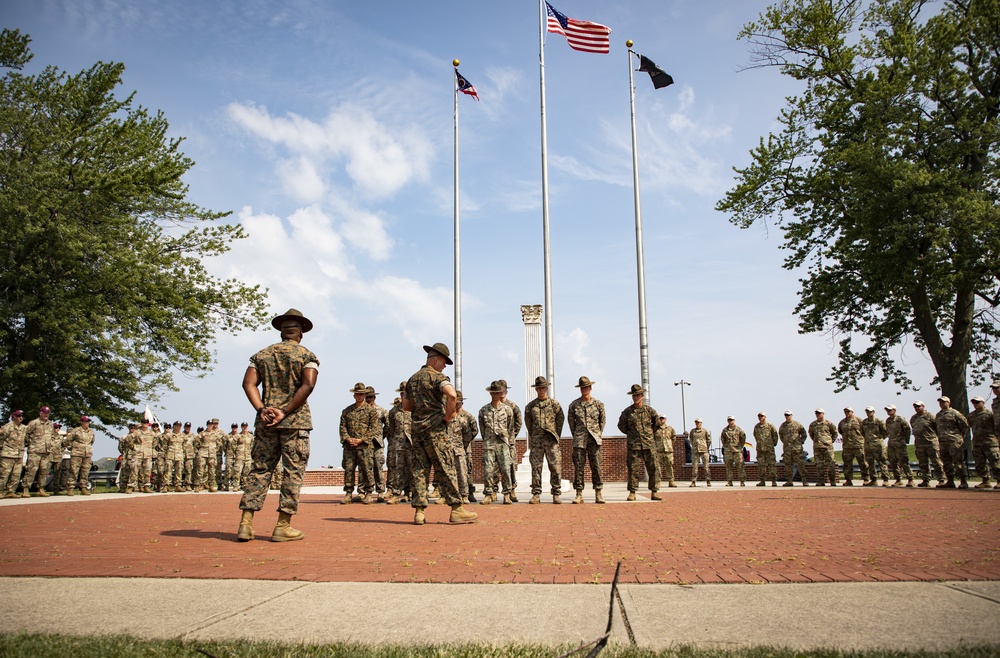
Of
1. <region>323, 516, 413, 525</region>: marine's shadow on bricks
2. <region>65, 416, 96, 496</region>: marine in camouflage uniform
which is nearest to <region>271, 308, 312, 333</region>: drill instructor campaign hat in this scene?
<region>323, 516, 413, 525</region>: marine's shadow on bricks

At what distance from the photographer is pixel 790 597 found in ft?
12.8

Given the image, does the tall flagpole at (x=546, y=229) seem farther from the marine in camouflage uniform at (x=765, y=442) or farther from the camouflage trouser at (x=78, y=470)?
the camouflage trouser at (x=78, y=470)

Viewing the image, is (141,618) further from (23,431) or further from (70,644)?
(23,431)

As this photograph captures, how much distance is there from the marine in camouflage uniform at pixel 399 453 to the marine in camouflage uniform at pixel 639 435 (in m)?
4.22

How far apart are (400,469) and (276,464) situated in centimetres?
737

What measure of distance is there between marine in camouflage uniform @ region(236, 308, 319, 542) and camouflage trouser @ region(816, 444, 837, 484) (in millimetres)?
16324

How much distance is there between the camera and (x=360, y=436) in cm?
1350

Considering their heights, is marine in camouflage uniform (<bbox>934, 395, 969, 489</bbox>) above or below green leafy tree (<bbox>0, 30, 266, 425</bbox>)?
below

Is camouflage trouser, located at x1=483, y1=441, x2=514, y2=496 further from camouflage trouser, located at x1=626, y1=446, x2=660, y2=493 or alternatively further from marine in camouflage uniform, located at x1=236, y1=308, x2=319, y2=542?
marine in camouflage uniform, located at x1=236, y1=308, x2=319, y2=542

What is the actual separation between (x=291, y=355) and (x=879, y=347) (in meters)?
26.9

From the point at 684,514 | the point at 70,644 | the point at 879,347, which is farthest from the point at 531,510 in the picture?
the point at 879,347

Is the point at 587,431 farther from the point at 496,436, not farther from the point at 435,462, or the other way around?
the point at 435,462

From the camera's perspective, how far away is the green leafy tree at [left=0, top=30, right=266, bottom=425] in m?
22.1

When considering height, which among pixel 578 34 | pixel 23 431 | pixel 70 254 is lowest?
pixel 23 431
